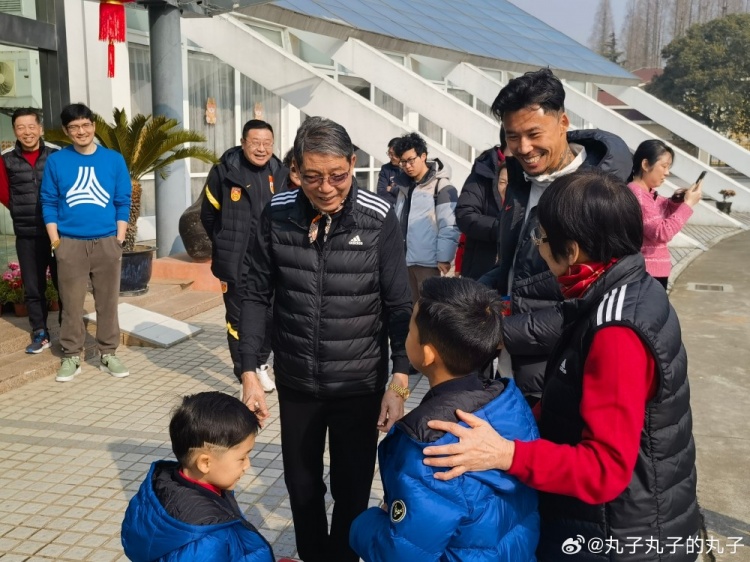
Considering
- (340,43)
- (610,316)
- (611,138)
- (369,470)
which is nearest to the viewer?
(610,316)

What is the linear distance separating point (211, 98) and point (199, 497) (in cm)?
1181

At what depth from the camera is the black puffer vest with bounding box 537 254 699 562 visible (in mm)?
1662

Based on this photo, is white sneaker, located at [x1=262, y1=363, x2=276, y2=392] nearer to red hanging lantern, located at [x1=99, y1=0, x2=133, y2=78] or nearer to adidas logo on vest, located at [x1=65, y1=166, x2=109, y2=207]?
adidas logo on vest, located at [x1=65, y1=166, x2=109, y2=207]

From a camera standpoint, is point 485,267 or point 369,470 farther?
point 485,267

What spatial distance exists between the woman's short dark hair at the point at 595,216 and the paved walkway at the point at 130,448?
2.23m

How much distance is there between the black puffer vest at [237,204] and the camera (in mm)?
5406

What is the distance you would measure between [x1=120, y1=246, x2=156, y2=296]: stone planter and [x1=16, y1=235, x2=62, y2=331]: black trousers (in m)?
1.58

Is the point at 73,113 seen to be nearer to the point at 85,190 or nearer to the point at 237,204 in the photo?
the point at 85,190

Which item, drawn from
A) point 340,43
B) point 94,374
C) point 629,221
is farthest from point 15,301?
point 340,43

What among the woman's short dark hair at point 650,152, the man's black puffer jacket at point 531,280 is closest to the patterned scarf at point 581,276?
the man's black puffer jacket at point 531,280

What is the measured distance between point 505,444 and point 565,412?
0.63ft

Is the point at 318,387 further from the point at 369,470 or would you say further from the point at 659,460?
the point at 659,460

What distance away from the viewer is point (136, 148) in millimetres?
8164

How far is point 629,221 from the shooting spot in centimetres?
172
